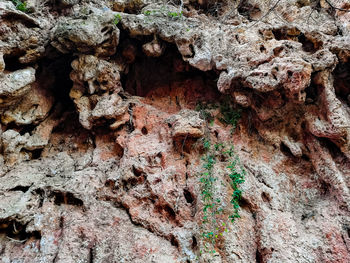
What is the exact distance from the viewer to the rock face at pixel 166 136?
11.2 ft

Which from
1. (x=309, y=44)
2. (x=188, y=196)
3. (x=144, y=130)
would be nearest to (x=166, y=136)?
(x=144, y=130)

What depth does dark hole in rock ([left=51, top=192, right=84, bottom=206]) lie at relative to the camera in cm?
383

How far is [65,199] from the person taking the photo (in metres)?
3.84

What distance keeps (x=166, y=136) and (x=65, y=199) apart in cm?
220

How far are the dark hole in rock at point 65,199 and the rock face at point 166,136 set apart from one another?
0.02 metres

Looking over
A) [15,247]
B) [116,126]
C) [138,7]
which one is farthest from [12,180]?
[138,7]

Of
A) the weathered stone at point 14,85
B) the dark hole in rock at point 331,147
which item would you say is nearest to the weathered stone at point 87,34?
the weathered stone at point 14,85

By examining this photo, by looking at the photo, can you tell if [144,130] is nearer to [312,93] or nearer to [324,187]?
[312,93]

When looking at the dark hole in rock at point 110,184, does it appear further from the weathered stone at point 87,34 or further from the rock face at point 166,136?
the weathered stone at point 87,34

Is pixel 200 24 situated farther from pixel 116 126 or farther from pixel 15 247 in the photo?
pixel 15 247

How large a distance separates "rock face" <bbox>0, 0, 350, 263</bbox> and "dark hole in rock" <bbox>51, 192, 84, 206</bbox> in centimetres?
2

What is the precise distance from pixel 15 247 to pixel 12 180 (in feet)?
3.95

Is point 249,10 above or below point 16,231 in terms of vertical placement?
above

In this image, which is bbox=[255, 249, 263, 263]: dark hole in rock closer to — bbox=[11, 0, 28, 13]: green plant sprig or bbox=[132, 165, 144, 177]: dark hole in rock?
bbox=[132, 165, 144, 177]: dark hole in rock
